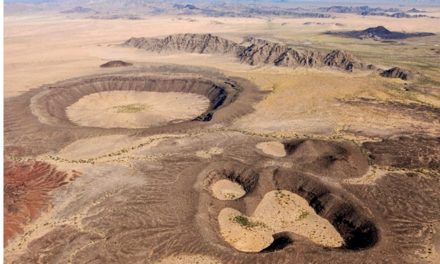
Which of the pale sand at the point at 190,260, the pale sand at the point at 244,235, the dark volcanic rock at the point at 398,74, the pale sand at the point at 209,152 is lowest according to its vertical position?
the pale sand at the point at 244,235

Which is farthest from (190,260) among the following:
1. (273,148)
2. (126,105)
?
A: (126,105)

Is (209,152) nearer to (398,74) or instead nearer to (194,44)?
(398,74)

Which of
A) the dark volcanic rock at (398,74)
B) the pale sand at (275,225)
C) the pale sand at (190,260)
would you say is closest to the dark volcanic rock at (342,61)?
the dark volcanic rock at (398,74)

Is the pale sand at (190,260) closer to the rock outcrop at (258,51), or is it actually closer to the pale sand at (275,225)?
the pale sand at (275,225)

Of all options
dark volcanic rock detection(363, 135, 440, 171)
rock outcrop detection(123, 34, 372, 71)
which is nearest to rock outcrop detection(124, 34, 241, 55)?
rock outcrop detection(123, 34, 372, 71)

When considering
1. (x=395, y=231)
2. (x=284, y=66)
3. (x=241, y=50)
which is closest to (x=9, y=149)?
(x=395, y=231)

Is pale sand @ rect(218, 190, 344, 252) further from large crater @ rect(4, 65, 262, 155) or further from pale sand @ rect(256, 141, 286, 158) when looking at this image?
large crater @ rect(4, 65, 262, 155)
